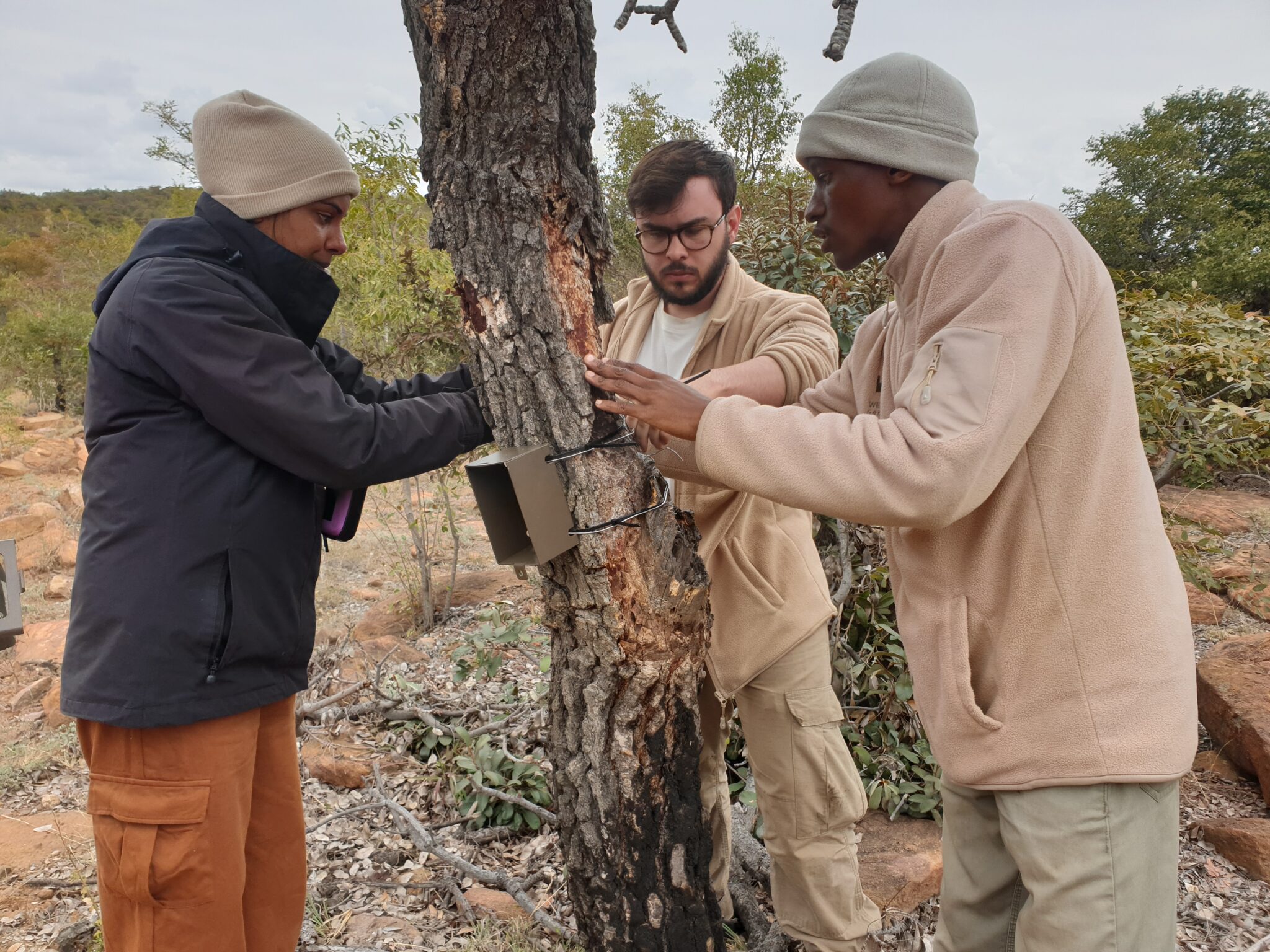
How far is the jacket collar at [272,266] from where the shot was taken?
1787mm

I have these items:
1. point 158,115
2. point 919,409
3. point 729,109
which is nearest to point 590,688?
point 919,409

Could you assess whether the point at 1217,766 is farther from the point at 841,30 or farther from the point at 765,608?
the point at 841,30

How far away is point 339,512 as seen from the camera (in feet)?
6.64

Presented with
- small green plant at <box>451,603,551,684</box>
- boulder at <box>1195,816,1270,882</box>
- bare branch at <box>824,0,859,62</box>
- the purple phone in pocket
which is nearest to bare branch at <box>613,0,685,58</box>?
bare branch at <box>824,0,859,62</box>

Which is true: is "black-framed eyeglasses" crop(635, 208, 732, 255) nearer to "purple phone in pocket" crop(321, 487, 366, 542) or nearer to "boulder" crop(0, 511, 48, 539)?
"purple phone in pocket" crop(321, 487, 366, 542)

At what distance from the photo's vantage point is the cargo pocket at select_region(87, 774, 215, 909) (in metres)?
1.69

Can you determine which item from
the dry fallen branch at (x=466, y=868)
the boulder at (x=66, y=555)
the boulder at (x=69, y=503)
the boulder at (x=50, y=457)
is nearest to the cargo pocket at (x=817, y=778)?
the dry fallen branch at (x=466, y=868)

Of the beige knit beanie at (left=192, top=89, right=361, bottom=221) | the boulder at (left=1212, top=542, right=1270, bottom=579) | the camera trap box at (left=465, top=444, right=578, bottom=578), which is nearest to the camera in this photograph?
the camera trap box at (left=465, top=444, right=578, bottom=578)

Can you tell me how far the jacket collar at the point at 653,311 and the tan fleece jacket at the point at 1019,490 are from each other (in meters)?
0.94

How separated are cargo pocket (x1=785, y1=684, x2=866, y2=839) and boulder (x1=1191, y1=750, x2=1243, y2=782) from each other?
6.92ft

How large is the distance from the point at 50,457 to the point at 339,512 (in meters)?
11.2

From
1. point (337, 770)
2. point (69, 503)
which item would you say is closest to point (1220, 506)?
point (337, 770)

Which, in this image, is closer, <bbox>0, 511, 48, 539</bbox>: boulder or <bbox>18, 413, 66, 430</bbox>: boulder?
<bbox>0, 511, 48, 539</bbox>: boulder

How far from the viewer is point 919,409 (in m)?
1.24
